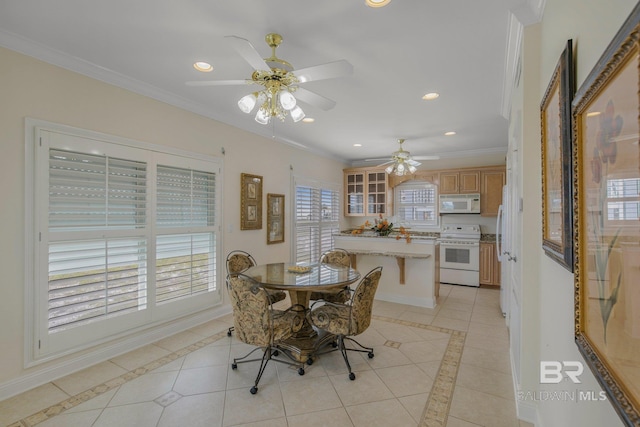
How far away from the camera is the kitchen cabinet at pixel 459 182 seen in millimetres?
6035

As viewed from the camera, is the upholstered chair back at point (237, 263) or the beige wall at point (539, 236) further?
Result: the upholstered chair back at point (237, 263)

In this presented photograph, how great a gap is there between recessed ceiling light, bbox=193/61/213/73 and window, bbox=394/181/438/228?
5.32 m

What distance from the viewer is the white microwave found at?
19.7 ft

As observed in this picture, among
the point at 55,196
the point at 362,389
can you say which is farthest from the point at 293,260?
the point at 55,196

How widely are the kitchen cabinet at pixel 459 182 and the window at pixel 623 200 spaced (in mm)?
5743

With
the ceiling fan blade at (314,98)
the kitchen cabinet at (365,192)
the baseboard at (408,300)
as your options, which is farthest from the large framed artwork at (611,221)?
the kitchen cabinet at (365,192)

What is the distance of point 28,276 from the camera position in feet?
7.93

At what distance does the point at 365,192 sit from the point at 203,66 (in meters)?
4.90

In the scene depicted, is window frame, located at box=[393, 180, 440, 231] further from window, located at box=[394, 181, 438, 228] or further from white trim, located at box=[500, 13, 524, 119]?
white trim, located at box=[500, 13, 524, 119]

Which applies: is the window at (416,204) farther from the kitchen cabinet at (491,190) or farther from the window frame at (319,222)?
the window frame at (319,222)

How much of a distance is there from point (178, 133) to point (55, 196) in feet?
4.62

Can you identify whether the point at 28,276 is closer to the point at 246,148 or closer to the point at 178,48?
the point at 178,48

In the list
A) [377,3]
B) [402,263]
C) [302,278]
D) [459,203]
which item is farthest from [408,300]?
[377,3]

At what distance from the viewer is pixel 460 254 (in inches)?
235
